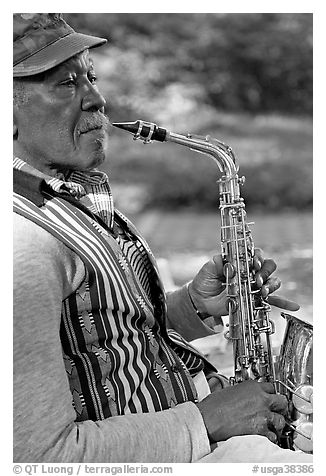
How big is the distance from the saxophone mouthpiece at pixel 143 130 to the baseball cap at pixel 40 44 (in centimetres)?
24

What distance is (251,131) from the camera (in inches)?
448

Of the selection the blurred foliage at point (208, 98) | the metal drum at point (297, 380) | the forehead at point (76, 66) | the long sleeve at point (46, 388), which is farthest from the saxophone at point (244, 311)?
the blurred foliage at point (208, 98)

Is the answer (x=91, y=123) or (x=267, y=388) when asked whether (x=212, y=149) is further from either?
(x=267, y=388)

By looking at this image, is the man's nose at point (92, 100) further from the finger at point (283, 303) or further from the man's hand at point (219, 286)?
the finger at point (283, 303)

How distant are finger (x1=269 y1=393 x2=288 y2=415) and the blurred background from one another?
307 inches

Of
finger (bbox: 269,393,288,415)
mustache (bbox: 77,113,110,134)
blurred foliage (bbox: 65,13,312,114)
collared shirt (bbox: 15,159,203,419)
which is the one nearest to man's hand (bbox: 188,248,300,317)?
collared shirt (bbox: 15,159,203,419)

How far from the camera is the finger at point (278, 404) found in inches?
76.2

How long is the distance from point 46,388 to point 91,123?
2.39 feet

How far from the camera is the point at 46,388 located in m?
1.63

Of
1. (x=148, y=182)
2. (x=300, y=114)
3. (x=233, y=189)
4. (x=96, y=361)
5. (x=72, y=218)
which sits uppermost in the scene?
(x=300, y=114)

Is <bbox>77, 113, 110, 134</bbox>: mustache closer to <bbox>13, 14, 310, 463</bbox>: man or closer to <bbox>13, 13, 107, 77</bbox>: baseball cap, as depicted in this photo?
<bbox>13, 14, 310, 463</bbox>: man
